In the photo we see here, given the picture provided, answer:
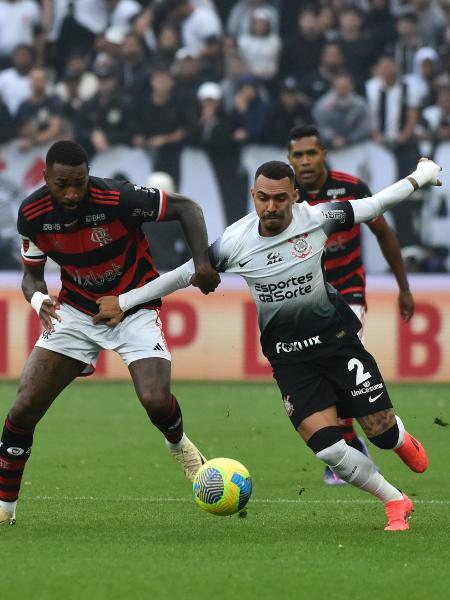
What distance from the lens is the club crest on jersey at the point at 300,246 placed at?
730 cm

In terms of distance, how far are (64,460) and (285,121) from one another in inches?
357

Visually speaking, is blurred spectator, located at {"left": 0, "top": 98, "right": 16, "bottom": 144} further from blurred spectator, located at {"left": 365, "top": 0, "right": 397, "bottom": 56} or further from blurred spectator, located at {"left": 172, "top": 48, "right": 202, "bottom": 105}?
blurred spectator, located at {"left": 365, "top": 0, "right": 397, "bottom": 56}

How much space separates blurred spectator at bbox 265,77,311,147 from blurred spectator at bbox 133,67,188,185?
128cm

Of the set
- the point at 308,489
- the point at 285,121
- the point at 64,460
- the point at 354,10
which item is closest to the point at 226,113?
the point at 285,121

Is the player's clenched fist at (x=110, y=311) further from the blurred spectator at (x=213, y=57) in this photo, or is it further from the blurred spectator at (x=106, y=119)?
the blurred spectator at (x=213, y=57)

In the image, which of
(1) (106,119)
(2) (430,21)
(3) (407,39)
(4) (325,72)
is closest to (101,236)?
(1) (106,119)

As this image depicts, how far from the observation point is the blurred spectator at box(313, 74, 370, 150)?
1831 centimetres

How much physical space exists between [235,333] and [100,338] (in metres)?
8.67

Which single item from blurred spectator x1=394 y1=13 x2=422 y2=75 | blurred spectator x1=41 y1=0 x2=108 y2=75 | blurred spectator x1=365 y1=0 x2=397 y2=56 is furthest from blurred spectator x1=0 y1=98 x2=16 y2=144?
blurred spectator x1=394 y1=13 x2=422 y2=75

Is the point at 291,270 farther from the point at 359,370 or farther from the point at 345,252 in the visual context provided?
the point at 345,252

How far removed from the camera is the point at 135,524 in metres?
7.60

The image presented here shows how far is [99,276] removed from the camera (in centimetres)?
774

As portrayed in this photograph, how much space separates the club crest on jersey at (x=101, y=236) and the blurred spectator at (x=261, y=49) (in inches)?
476

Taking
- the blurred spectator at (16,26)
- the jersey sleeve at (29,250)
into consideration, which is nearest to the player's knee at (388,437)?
the jersey sleeve at (29,250)
